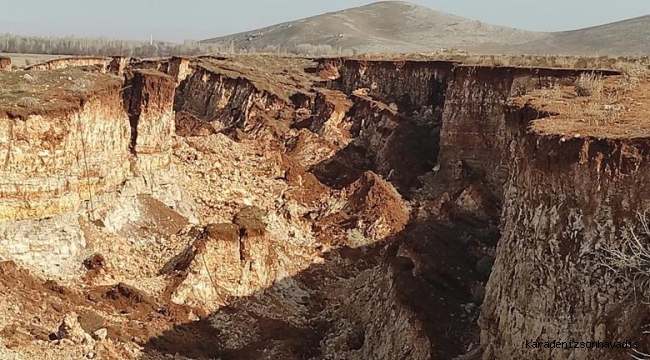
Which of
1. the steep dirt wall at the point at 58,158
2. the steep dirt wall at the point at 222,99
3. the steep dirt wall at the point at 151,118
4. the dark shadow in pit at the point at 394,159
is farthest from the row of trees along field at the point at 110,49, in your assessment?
the steep dirt wall at the point at 58,158

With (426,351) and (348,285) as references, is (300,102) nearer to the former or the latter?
(348,285)

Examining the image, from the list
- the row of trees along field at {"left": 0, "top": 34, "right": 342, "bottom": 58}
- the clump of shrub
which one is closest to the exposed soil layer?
the clump of shrub

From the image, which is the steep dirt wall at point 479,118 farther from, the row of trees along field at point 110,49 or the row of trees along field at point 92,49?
the row of trees along field at point 92,49

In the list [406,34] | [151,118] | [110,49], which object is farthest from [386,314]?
[406,34]

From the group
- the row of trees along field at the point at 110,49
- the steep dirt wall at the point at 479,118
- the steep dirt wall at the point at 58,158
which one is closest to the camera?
the steep dirt wall at the point at 58,158

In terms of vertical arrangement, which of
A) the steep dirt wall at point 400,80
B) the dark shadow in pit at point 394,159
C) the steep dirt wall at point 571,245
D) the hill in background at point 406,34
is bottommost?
the dark shadow in pit at point 394,159

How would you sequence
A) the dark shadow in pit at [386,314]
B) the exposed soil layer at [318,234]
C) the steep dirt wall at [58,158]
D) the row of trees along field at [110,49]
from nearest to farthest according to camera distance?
the exposed soil layer at [318,234]
the dark shadow in pit at [386,314]
the steep dirt wall at [58,158]
the row of trees along field at [110,49]

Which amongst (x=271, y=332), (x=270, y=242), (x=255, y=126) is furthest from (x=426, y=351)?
(x=255, y=126)

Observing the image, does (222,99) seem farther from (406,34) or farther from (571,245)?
(406,34)
